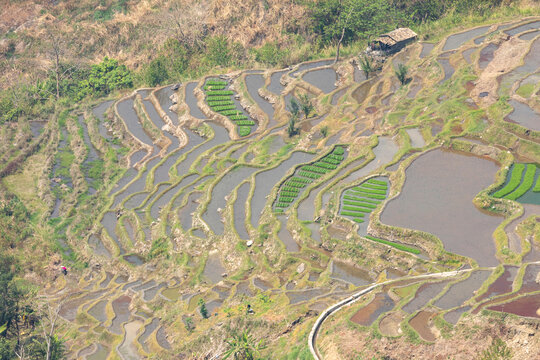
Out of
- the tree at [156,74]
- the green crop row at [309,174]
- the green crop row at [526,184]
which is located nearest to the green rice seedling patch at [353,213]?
the green crop row at [309,174]

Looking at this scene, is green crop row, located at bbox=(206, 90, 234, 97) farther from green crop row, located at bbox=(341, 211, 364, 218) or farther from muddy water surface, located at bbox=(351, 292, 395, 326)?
muddy water surface, located at bbox=(351, 292, 395, 326)

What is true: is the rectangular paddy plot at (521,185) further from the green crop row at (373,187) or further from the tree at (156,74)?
the tree at (156,74)

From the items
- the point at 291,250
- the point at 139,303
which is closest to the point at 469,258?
the point at 291,250

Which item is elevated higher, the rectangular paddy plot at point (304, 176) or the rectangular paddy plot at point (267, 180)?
the rectangular paddy plot at point (304, 176)

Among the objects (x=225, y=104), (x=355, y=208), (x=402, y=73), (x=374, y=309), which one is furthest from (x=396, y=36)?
(x=374, y=309)

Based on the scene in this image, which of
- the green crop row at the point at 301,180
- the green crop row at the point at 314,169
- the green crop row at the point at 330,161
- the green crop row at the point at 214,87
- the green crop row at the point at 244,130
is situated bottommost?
the green crop row at the point at 244,130

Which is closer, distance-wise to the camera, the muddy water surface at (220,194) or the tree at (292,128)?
the muddy water surface at (220,194)

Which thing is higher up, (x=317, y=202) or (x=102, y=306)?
(x=317, y=202)

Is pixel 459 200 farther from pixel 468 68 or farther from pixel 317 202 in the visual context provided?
pixel 468 68
